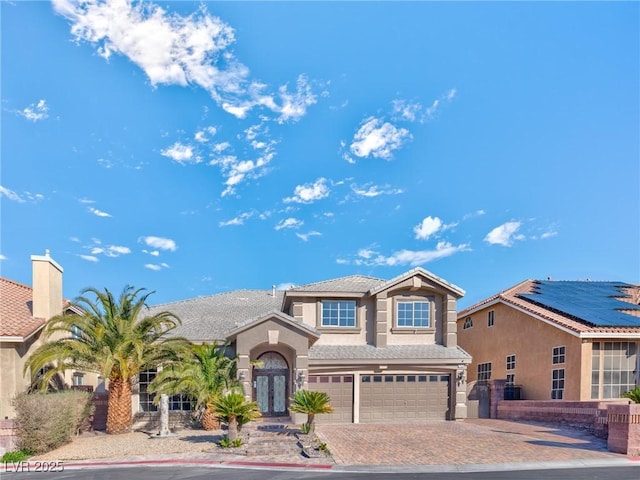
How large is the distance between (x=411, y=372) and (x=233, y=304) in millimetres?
12259

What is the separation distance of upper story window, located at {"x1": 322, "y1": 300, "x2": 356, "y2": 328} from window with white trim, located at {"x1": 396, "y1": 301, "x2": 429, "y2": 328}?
240 cm

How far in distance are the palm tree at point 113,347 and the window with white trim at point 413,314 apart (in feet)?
36.7

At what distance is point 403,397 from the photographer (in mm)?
23391

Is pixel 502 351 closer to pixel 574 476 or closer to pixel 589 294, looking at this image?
pixel 589 294

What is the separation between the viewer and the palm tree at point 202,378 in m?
19.0

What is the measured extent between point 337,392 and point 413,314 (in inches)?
222

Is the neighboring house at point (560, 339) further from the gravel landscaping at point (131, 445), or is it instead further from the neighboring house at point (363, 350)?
the gravel landscaping at point (131, 445)

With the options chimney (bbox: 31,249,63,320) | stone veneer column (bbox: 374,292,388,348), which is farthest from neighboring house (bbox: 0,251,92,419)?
stone veneer column (bbox: 374,292,388,348)

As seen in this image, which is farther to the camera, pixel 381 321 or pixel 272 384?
pixel 381 321

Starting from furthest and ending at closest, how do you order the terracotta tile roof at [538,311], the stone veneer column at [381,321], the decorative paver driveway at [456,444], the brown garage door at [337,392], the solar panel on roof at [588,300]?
1. the stone veneer column at [381,321]
2. the solar panel on roof at [588,300]
3. the brown garage door at [337,392]
4. the terracotta tile roof at [538,311]
5. the decorative paver driveway at [456,444]

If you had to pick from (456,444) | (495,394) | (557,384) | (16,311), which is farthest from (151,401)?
(557,384)

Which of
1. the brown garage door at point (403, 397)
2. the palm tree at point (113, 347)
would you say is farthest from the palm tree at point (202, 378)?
the brown garage door at point (403, 397)

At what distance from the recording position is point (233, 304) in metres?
29.8

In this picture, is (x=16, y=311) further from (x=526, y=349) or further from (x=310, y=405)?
(x=526, y=349)
